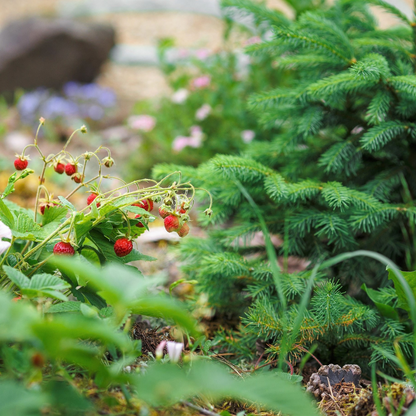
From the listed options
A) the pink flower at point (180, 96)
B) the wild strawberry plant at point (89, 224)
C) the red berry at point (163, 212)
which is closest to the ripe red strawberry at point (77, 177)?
the wild strawberry plant at point (89, 224)

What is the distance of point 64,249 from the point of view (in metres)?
0.91

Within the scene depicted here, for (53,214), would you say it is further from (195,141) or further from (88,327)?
(195,141)

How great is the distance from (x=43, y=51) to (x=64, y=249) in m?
4.88

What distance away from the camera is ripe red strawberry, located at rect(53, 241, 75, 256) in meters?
0.91

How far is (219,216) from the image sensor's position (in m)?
1.44

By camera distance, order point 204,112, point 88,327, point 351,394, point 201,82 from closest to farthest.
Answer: point 88,327
point 351,394
point 204,112
point 201,82

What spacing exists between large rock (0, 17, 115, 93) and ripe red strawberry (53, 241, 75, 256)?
481 centimetres

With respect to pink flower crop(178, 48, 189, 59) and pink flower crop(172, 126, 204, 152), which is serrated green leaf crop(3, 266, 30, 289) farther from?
pink flower crop(178, 48, 189, 59)

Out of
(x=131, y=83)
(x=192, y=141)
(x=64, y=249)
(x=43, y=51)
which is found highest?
(x=64, y=249)

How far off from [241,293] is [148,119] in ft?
6.29

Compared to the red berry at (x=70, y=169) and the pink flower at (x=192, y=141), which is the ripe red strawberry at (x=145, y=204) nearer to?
the red berry at (x=70, y=169)

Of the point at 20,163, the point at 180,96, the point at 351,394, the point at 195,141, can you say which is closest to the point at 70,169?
the point at 20,163

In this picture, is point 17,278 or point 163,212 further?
point 163,212

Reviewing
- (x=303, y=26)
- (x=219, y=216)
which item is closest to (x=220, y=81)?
(x=303, y=26)
